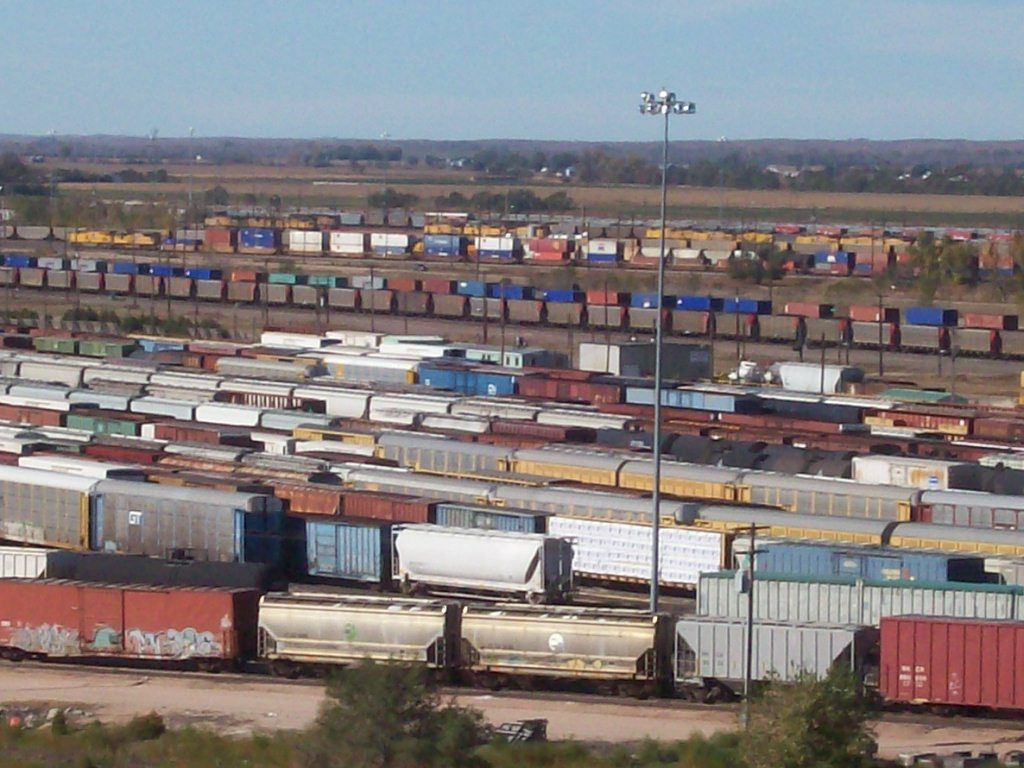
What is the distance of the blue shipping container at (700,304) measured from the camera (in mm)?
73312

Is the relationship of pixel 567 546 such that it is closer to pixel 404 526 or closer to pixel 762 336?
pixel 404 526

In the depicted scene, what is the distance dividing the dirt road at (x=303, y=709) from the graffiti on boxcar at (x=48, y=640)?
0.32 meters

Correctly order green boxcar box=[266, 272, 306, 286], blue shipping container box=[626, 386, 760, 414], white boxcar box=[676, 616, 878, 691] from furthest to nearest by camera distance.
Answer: green boxcar box=[266, 272, 306, 286]
blue shipping container box=[626, 386, 760, 414]
white boxcar box=[676, 616, 878, 691]

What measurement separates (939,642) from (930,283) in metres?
64.5

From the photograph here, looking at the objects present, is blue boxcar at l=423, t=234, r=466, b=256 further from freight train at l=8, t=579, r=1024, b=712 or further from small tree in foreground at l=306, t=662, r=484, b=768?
small tree in foreground at l=306, t=662, r=484, b=768

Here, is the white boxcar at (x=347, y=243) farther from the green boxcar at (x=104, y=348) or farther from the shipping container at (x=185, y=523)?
the shipping container at (x=185, y=523)

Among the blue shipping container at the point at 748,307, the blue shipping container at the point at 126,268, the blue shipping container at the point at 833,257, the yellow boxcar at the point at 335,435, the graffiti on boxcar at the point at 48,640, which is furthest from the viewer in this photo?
the blue shipping container at the point at 833,257

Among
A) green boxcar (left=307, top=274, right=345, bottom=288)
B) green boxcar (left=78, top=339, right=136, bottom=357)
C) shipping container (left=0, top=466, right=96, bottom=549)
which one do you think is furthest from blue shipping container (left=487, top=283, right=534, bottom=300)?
shipping container (left=0, top=466, right=96, bottom=549)

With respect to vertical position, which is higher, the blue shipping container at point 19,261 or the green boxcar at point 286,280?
the blue shipping container at point 19,261

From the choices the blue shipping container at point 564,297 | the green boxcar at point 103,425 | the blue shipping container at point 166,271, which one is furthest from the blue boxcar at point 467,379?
the blue shipping container at point 166,271

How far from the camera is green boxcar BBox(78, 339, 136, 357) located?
5875 centimetres

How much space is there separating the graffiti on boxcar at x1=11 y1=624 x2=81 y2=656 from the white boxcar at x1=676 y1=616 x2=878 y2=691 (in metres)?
9.24

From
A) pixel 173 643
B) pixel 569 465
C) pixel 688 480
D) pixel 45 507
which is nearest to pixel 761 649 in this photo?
pixel 173 643

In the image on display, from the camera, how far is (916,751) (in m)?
21.9
